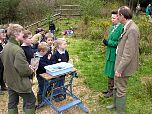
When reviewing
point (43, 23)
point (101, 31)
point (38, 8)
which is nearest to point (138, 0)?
point (38, 8)

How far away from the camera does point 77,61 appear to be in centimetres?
888

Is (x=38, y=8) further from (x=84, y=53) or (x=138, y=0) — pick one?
(x=84, y=53)

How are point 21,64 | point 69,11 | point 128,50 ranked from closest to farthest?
point 21,64, point 128,50, point 69,11

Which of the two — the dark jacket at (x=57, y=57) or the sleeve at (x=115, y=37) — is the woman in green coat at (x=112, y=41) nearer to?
the sleeve at (x=115, y=37)

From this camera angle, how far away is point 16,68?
4426mm

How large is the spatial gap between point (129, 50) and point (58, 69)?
52.0 inches

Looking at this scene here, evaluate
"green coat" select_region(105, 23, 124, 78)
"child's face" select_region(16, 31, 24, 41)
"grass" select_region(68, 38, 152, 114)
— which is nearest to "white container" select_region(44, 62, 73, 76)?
"green coat" select_region(105, 23, 124, 78)

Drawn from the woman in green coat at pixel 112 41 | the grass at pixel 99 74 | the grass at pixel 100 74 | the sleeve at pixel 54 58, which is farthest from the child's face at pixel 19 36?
the grass at pixel 99 74

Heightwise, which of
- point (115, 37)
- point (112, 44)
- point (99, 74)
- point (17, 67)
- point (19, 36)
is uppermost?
point (19, 36)

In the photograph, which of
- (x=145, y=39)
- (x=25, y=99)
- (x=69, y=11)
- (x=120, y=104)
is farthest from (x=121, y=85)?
(x=69, y=11)

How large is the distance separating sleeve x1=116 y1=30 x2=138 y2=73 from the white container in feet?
3.32

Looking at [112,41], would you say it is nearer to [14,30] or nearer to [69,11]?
[14,30]

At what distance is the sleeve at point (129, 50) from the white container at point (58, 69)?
1011 millimetres

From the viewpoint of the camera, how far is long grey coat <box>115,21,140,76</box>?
4688 mm
